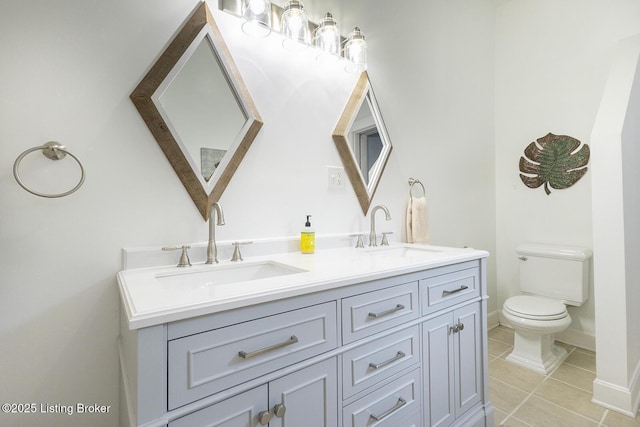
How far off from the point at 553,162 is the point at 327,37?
2.16m

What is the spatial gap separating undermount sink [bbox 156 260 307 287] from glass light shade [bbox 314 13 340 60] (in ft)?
3.71

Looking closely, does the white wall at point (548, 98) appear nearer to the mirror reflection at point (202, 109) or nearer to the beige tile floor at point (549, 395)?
the beige tile floor at point (549, 395)

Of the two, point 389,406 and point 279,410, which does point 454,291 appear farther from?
point 279,410

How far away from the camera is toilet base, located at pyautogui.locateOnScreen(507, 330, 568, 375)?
6.73ft

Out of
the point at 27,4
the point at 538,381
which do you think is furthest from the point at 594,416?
the point at 27,4

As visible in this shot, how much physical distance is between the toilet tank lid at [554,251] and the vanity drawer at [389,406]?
5.79 feet

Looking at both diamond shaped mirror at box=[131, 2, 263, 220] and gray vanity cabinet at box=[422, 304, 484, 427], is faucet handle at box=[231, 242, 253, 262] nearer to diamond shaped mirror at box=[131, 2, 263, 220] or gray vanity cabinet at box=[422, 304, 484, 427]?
diamond shaped mirror at box=[131, 2, 263, 220]

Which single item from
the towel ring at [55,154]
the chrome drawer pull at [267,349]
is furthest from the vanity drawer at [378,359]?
the towel ring at [55,154]

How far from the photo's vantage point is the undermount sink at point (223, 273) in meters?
1.06

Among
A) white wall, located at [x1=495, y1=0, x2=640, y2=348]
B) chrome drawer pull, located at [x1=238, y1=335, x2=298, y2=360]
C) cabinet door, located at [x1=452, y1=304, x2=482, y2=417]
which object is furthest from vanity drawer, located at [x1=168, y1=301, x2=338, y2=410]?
white wall, located at [x1=495, y1=0, x2=640, y2=348]

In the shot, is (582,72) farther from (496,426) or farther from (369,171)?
(496,426)

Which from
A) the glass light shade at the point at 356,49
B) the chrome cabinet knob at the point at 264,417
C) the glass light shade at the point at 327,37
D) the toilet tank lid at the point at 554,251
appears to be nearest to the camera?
the chrome cabinet knob at the point at 264,417

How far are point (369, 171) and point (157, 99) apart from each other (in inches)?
45.7

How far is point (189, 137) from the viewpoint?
121 centimetres
